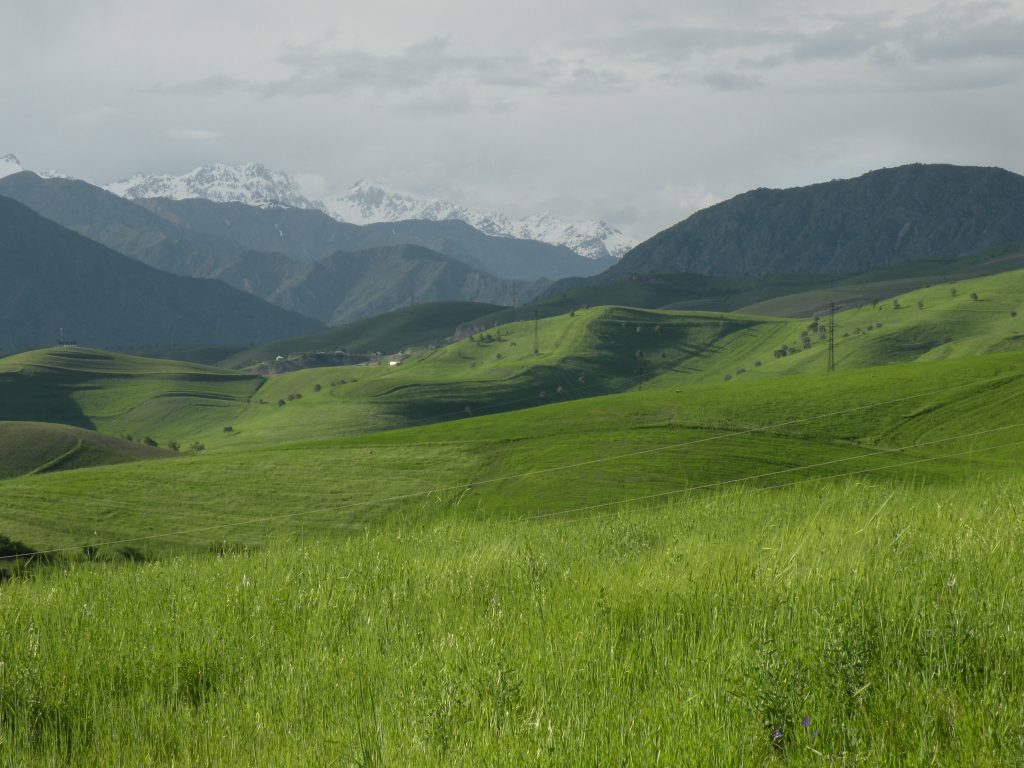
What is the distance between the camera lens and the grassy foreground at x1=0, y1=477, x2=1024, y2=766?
6.25 meters

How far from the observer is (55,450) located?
14150 cm

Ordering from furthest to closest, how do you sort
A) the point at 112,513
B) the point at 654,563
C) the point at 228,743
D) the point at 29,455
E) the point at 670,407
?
the point at 29,455 < the point at 670,407 < the point at 112,513 < the point at 654,563 < the point at 228,743

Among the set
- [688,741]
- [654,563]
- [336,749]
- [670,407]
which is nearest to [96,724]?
[336,749]

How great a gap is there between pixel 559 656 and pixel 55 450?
493 ft

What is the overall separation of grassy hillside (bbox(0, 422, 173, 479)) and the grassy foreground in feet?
431

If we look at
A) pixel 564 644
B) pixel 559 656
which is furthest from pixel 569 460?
pixel 559 656

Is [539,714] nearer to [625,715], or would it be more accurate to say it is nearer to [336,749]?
[625,715]

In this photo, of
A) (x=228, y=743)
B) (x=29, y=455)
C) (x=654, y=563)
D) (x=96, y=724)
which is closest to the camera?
(x=228, y=743)

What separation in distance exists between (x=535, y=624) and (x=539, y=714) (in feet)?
7.98

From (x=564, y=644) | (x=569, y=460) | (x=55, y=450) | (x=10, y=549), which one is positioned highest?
(x=564, y=644)

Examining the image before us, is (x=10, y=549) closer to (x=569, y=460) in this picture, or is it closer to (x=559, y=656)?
(x=559, y=656)

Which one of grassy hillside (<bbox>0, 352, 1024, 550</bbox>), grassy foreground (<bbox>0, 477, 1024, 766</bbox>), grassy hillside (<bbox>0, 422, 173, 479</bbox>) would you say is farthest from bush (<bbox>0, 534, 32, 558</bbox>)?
grassy hillside (<bbox>0, 422, 173, 479</bbox>)

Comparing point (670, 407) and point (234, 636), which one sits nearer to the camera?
point (234, 636)

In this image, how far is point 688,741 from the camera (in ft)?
19.7
